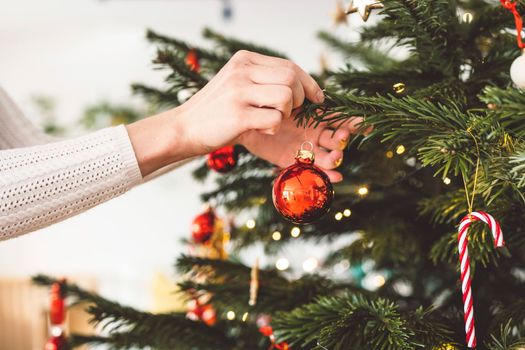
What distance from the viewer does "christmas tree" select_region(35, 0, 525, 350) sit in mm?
351

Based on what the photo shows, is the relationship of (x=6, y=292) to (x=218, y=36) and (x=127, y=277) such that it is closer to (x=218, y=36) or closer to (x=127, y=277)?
(x=127, y=277)

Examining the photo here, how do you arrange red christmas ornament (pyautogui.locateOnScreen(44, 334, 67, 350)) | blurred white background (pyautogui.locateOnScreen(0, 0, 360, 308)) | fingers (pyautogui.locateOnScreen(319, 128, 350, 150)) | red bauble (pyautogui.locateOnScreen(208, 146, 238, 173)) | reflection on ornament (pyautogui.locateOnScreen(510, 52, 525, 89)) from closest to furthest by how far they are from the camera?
reflection on ornament (pyautogui.locateOnScreen(510, 52, 525, 89)) → fingers (pyautogui.locateOnScreen(319, 128, 350, 150)) → red bauble (pyautogui.locateOnScreen(208, 146, 238, 173)) → red christmas ornament (pyautogui.locateOnScreen(44, 334, 67, 350)) → blurred white background (pyautogui.locateOnScreen(0, 0, 360, 308))

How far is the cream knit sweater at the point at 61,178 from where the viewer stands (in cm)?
40

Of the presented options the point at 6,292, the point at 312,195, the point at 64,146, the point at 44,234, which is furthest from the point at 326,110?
the point at 44,234

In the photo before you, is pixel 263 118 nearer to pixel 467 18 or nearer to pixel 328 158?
pixel 328 158

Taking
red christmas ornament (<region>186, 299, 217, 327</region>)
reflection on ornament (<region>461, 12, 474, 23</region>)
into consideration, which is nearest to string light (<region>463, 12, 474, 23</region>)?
reflection on ornament (<region>461, 12, 474, 23</region>)

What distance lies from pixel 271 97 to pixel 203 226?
401 mm

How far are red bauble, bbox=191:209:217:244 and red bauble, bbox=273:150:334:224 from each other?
36cm

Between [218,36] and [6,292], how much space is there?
221 cm

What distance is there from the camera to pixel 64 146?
42 centimetres

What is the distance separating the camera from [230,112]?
387 millimetres

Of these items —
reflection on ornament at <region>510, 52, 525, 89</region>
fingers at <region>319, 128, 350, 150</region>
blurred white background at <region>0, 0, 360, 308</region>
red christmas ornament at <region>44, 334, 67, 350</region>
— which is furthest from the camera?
blurred white background at <region>0, 0, 360, 308</region>

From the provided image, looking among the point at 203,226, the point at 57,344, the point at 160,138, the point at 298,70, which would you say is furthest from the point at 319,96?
the point at 57,344

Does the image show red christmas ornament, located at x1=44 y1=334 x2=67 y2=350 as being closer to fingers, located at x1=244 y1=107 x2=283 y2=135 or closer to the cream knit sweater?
the cream knit sweater
